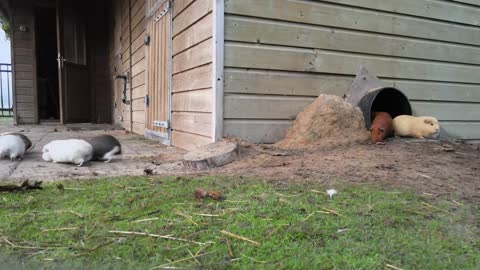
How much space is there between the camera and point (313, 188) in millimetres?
1721

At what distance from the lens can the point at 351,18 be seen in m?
3.21

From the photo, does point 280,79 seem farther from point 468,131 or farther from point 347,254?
point 468,131

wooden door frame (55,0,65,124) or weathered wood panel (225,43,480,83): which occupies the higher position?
wooden door frame (55,0,65,124)

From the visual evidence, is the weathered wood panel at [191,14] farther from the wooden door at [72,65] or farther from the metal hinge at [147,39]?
the wooden door at [72,65]

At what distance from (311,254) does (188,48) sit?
2487 mm

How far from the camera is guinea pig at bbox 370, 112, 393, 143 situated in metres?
2.81

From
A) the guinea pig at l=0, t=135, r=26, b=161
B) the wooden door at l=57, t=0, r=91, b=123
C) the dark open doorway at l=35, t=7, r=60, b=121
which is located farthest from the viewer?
the dark open doorway at l=35, t=7, r=60, b=121

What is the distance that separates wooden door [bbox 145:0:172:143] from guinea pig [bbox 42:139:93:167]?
136 cm

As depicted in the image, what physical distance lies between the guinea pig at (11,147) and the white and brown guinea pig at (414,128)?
9.43 feet

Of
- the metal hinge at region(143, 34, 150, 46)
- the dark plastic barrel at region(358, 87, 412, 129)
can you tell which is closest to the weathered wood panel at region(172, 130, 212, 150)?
the dark plastic barrel at region(358, 87, 412, 129)

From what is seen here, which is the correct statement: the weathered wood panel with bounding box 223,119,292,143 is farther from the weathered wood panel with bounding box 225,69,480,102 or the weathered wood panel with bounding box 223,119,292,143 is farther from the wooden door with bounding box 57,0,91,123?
the wooden door with bounding box 57,0,91,123

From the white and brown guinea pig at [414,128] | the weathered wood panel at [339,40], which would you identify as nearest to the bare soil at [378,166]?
the white and brown guinea pig at [414,128]

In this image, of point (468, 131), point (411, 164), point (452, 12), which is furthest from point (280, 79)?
point (468, 131)

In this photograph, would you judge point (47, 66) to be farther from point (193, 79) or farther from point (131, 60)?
point (193, 79)
